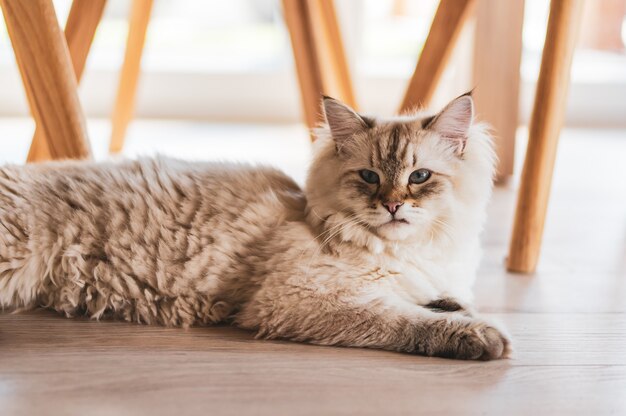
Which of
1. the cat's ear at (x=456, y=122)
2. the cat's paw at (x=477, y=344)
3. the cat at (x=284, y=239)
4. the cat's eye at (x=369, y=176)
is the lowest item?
the cat's paw at (x=477, y=344)

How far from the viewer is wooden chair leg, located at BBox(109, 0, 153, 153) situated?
2.39 metres

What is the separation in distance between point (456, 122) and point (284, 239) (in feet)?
1.19

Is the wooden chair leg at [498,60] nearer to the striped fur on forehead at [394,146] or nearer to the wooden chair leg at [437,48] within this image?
the wooden chair leg at [437,48]

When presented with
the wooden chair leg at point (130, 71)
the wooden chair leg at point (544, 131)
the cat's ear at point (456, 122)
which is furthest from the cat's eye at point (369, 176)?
the wooden chair leg at point (130, 71)

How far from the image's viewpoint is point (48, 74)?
1.46m

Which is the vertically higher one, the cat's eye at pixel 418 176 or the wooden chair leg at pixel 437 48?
the wooden chair leg at pixel 437 48

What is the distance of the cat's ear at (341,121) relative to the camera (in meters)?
1.25

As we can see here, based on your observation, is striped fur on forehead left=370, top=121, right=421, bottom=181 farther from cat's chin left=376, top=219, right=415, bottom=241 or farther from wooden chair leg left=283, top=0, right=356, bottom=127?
wooden chair leg left=283, top=0, right=356, bottom=127

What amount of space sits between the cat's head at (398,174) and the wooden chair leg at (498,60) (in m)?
1.09

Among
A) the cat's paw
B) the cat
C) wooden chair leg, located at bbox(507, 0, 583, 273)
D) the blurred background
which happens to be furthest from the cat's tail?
the blurred background

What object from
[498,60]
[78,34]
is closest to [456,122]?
[78,34]

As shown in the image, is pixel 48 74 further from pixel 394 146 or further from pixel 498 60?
pixel 498 60

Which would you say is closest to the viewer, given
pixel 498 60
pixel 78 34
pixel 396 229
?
pixel 396 229

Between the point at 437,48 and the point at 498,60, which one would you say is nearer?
the point at 437,48
